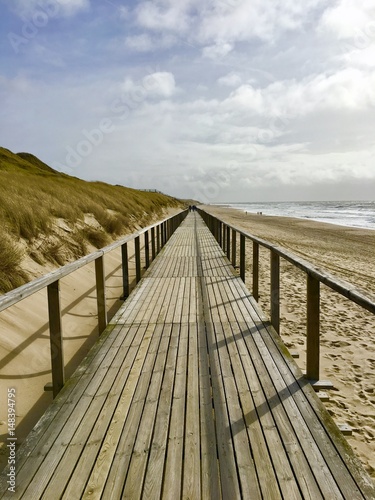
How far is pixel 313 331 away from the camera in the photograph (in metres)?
2.77

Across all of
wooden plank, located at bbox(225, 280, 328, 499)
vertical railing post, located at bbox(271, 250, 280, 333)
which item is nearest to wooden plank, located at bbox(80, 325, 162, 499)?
wooden plank, located at bbox(225, 280, 328, 499)

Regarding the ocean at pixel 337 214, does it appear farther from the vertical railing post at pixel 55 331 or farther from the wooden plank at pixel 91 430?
the vertical railing post at pixel 55 331

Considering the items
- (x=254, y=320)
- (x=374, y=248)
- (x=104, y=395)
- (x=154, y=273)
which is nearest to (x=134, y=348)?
(x=104, y=395)

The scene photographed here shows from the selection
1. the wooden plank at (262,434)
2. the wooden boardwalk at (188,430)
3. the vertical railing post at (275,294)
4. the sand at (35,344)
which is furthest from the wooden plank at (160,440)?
the vertical railing post at (275,294)

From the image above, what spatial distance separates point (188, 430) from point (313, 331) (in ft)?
4.25

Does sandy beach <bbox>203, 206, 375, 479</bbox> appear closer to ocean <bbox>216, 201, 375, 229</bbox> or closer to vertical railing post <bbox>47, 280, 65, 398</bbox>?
vertical railing post <bbox>47, 280, 65, 398</bbox>

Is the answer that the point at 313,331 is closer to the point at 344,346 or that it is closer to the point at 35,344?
the point at 344,346

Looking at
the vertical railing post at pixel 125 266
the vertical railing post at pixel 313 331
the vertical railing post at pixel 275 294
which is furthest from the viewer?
the vertical railing post at pixel 125 266

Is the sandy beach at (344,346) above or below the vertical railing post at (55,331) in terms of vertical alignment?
below

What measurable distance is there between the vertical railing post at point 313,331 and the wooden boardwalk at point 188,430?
11 cm

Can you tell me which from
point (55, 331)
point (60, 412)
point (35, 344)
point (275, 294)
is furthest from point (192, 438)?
point (35, 344)

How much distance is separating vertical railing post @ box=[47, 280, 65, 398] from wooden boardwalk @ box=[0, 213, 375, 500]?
116 mm

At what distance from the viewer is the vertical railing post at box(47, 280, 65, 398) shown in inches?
102

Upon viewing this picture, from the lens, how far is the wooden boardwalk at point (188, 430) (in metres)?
1.68
